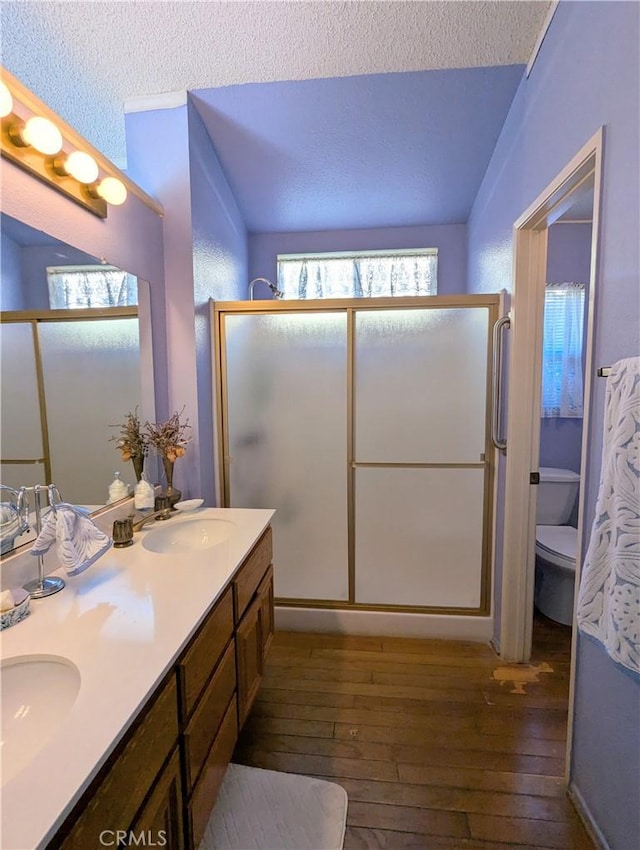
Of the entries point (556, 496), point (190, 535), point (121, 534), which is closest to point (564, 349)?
point (556, 496)

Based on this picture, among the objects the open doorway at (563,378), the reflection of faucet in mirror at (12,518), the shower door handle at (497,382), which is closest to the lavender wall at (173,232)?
the reflection of faucet in mirror at (12,518)

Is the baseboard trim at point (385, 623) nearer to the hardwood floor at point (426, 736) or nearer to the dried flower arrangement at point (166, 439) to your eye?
the hardwood floor at point (426, 736)

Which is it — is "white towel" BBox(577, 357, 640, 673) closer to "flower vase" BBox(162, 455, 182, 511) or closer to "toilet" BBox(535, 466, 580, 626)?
"toilet" BBox(535, 466, 580, 626)

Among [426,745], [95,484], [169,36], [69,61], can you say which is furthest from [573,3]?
[426,745]

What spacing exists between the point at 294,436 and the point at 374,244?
5.22ft

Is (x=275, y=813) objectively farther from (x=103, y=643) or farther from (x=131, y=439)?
(x=131, y=439)

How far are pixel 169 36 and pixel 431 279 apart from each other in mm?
1965

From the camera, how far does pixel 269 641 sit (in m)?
1.66

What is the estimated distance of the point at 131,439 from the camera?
161 cm

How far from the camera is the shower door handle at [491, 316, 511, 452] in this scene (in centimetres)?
189

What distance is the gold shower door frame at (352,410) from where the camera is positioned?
2.04 metres

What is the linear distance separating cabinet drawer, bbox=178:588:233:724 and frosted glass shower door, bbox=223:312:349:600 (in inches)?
41.0

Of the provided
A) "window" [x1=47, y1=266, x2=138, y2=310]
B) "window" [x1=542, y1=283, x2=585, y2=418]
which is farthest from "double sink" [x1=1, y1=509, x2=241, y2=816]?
"window" [x1=542, y1=283, x2=585, y2=418]

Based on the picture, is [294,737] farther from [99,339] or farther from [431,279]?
[431,279]
